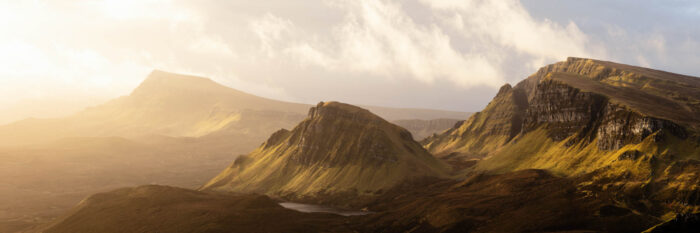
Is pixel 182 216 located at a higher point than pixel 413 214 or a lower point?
lower

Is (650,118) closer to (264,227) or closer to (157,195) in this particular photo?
(264,227)

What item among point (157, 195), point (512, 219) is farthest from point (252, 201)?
point (512, 219)

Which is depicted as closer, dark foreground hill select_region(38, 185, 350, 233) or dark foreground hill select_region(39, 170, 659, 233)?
dark foreground hill select_region(39, 170, 659, 233)

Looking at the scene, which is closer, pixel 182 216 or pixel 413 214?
pixel 413 214

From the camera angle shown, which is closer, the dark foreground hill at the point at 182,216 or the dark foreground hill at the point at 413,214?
the dark foreground hill at the point at 413,214

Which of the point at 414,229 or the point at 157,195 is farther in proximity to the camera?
the point at 157,195

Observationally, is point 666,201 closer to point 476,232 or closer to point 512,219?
point 512,219

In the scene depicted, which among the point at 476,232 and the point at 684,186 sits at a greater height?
the point at 684,186

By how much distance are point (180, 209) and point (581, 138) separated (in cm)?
17446

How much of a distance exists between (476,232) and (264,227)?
68155mm

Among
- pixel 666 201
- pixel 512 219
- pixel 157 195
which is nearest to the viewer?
pixel 666 201

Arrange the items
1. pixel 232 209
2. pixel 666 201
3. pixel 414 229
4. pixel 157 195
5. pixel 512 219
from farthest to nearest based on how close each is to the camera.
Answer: pixel 157 195 < pixel 232 209 < pixel 414 229 < pixel 512 219 < pixel 666 201

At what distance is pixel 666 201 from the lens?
114 meters

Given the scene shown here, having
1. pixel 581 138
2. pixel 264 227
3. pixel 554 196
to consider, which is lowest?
pixel 264 227
